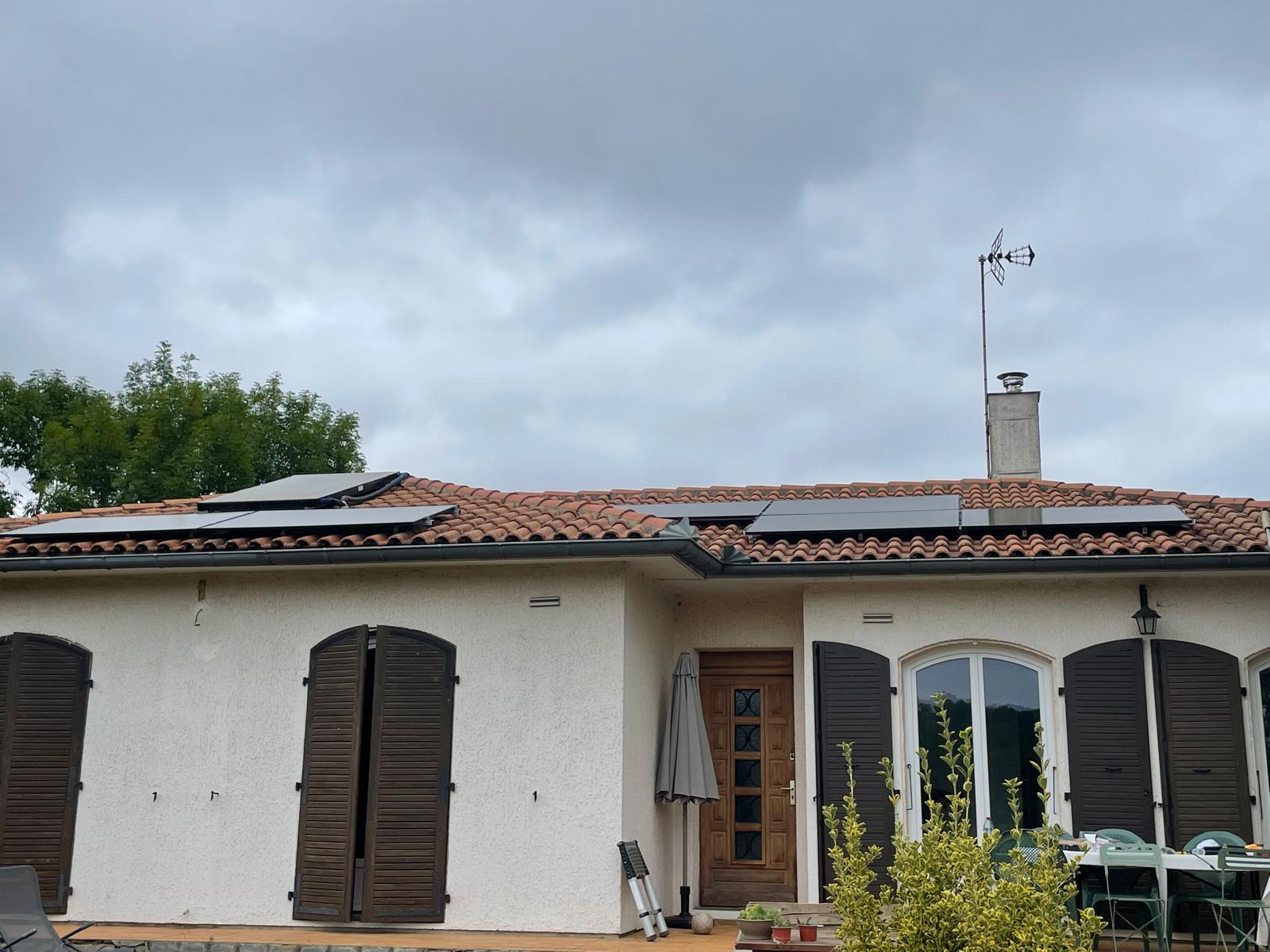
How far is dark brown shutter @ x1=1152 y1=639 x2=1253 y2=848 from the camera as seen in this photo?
10.6 m

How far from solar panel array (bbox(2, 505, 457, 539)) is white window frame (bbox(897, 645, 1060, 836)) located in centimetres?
465

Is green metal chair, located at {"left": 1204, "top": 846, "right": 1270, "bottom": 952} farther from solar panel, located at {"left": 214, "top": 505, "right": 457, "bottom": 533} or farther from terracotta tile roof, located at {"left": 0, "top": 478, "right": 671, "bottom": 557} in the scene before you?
solar panel, located at {"left": 214, "top": 505, "right": 457, "bottom": 533}

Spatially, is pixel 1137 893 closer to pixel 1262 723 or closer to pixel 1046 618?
pixel 1262 723

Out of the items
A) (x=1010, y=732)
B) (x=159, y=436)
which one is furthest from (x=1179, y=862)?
(x=159, y=436)

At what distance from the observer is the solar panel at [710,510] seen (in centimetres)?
1352

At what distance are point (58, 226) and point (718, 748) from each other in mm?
15616

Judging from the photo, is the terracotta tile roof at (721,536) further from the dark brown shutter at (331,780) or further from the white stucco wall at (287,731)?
the dark brown shutter at (331,780)

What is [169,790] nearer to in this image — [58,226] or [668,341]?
[668,341]

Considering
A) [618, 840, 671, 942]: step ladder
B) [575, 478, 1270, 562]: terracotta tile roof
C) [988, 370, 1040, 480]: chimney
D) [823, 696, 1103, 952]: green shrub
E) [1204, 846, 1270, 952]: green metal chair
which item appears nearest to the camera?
[823, 696, 1103, 952]: green shrub

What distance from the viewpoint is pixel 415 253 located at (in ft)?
65.3

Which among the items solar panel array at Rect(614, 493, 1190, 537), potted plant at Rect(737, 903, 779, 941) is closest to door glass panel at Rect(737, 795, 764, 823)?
potted plant at Rect(737, 903, 779, 941)

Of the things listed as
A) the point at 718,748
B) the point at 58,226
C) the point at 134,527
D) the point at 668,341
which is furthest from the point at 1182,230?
the point at 58,226

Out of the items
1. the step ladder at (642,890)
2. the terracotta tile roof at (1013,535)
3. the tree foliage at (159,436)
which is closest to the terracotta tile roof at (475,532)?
the terracotta tile roof at (1013,535)

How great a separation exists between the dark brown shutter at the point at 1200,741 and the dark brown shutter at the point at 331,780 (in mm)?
6914
